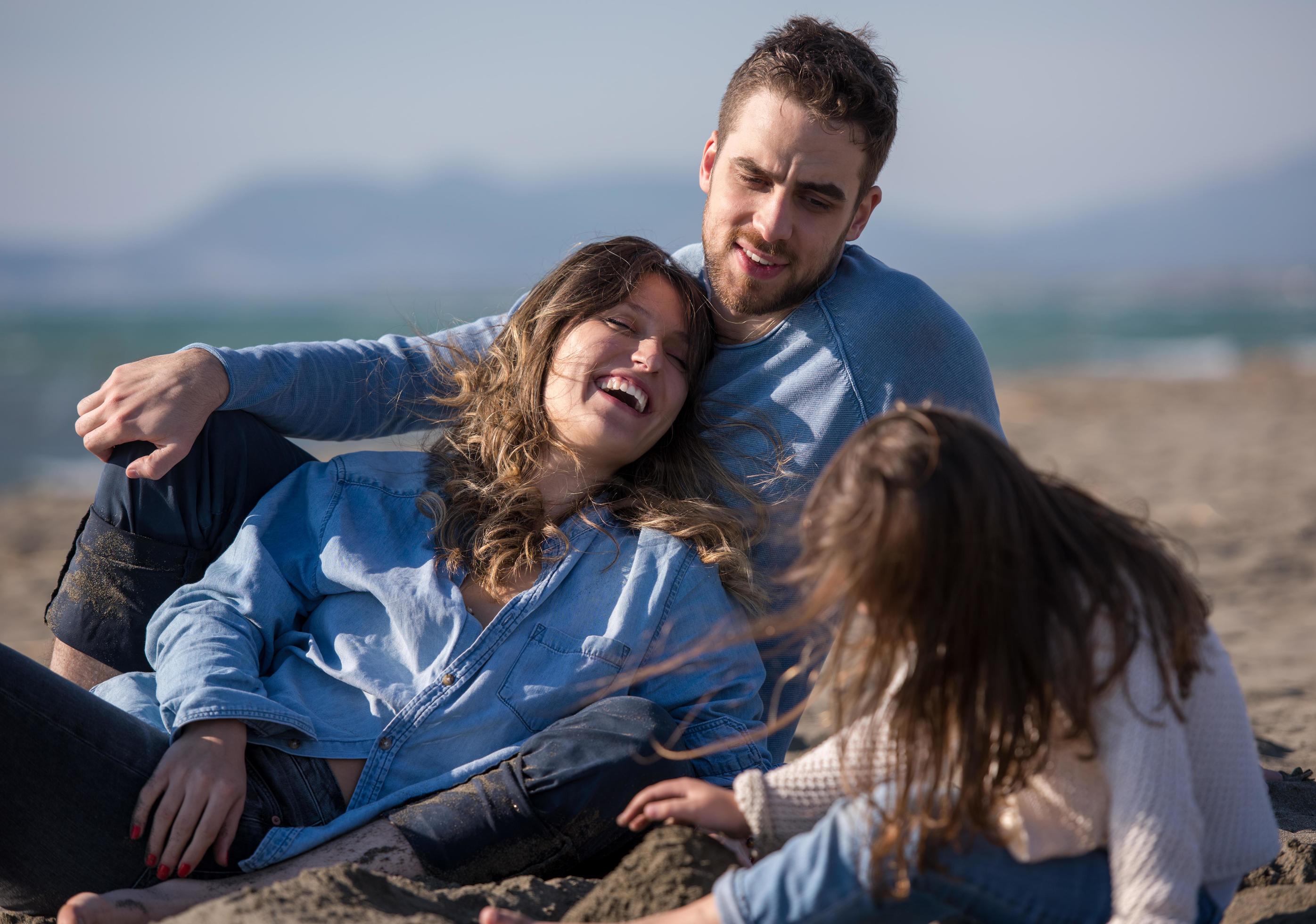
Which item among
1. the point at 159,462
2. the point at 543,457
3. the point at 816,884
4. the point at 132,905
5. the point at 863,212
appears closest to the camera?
the point at 816,884

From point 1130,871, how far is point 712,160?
2.63m

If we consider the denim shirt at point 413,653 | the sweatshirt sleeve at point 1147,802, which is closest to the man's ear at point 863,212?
the denim shirt at point 413,653

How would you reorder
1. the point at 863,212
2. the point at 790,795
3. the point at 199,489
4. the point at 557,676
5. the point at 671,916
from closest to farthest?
the point at 671,916 < the point at 790,795 < the point at 557,676 < the point at 199,489 < the point at 863,212

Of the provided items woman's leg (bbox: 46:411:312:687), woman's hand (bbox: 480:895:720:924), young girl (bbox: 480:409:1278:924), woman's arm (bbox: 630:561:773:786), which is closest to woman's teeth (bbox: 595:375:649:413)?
woman's arm (bbox: 630:561:773:786)

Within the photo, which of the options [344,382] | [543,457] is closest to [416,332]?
[344,382]

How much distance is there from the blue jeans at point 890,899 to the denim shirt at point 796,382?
111 cm

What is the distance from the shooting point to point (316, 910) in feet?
6.12

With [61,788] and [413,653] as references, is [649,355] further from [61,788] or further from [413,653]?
[61,788]

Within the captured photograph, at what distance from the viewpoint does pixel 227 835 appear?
89.1 inches

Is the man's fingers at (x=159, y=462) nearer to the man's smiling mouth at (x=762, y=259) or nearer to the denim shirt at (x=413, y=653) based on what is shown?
the denim shirt at (x=413, y=653)

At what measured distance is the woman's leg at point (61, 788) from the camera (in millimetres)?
2115

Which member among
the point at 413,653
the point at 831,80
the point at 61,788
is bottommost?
the point at 61,788

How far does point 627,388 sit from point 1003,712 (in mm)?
1451

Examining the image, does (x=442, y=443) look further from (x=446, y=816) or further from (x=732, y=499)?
(x=446, y=816)
